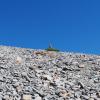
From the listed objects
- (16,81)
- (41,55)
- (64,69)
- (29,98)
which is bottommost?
(29,98)

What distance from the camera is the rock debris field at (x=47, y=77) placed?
677 inches

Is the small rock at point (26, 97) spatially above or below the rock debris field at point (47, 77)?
below

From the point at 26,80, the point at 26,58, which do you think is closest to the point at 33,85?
the point at 26,80

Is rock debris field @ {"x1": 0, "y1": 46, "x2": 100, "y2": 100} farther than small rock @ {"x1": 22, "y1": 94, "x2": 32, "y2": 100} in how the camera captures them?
Yes

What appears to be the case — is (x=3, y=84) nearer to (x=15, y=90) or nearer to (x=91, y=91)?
(x=15, y=90)

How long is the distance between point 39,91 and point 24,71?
10.4 ft

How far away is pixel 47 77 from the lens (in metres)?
19.5

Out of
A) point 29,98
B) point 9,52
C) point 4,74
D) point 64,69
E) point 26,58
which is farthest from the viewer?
point 9,52

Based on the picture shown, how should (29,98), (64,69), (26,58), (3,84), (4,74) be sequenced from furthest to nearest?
(26,58), (64,69), (4,74), (3,84), (29,98)

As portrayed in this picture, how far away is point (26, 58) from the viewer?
23.9m

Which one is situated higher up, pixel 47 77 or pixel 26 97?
pixel 47 77

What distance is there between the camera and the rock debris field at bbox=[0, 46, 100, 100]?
1720 cm

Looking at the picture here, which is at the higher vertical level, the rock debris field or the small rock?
the rock debris field

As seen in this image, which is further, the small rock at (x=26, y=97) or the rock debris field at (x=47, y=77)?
the rock debris field at (x=47, y=77)
